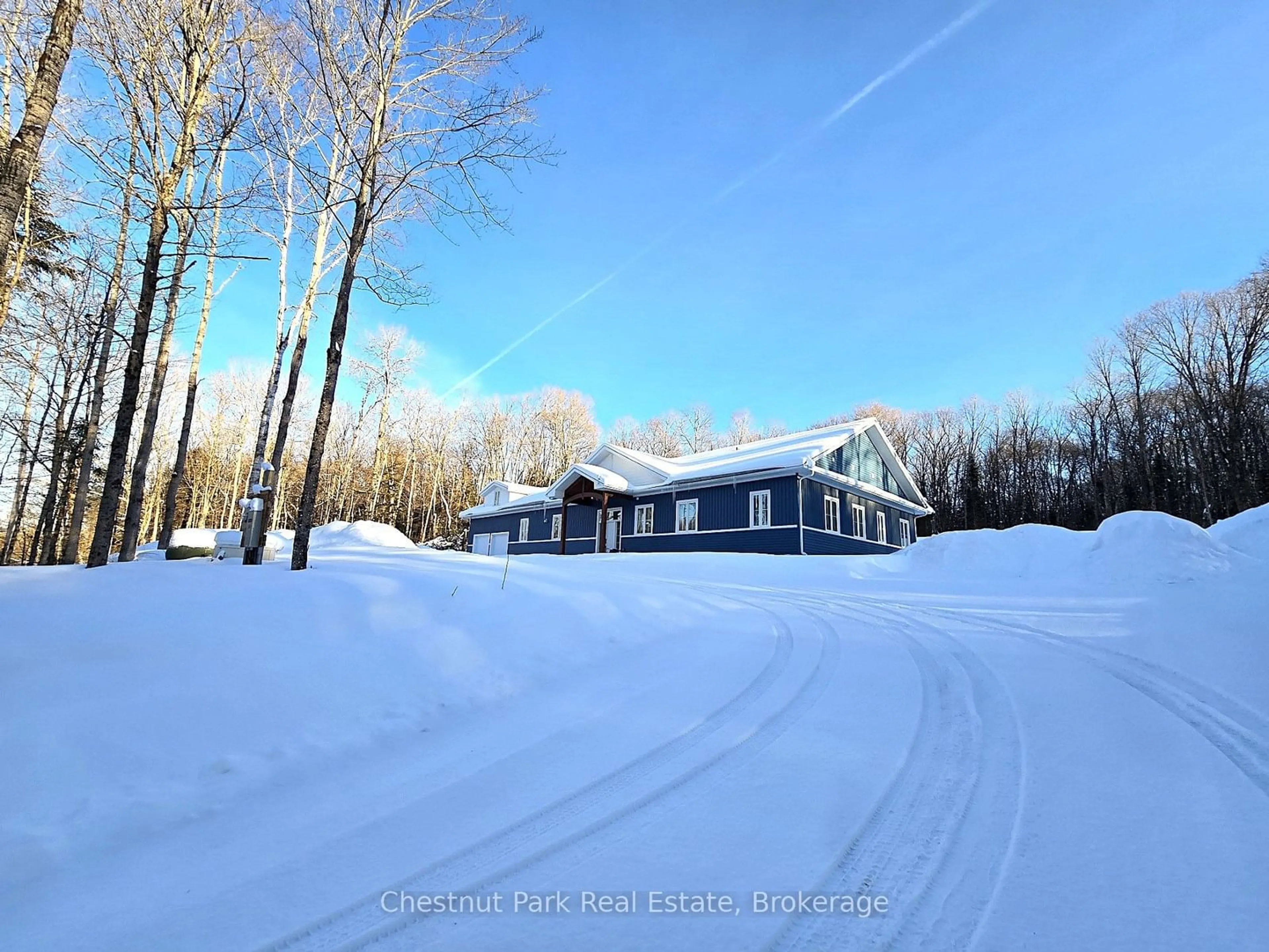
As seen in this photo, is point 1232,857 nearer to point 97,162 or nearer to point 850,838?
point 850,838

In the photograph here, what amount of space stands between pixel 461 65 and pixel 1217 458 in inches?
1414

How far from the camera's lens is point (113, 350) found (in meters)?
15.5

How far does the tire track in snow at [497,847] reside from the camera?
5.47ft

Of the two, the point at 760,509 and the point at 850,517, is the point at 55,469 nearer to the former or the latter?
the point at 760,509

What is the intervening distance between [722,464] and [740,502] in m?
1.97

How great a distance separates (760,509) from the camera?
18781mm

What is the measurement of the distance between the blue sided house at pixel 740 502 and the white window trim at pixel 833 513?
60mm

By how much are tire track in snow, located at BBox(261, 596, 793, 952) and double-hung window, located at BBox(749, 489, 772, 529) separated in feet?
50.4

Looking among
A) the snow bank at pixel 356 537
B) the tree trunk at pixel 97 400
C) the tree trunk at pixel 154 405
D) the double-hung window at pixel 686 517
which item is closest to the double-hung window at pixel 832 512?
the double-hung window at pixel 686 517

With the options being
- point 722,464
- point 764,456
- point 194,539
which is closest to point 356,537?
point 194,539

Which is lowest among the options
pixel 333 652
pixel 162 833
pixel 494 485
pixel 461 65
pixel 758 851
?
pixel 162 833

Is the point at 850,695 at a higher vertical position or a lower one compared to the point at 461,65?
lower

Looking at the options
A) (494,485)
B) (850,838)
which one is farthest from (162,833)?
(494,485)

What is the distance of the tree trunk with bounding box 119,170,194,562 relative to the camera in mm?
8922
